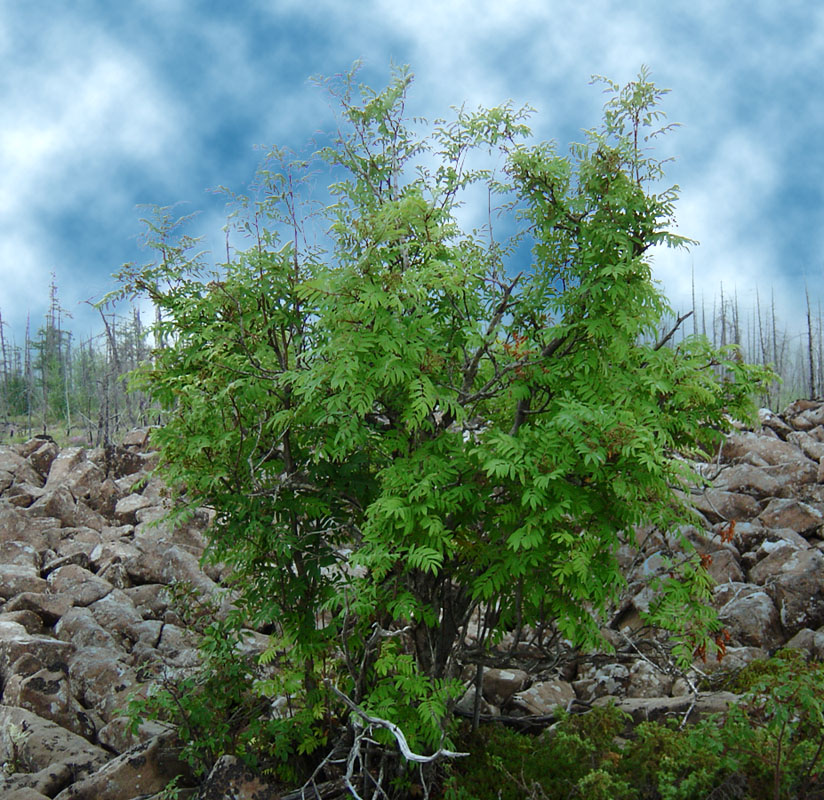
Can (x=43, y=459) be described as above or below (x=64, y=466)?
above

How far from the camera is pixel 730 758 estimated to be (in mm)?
6043

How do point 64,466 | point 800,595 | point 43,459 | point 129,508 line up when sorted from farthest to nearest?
point 43,459 < point 64,466 < point 129,508 < point 800,595

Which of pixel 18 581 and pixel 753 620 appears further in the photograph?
pixel 18 581

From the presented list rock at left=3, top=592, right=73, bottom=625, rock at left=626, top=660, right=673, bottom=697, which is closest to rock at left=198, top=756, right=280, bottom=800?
rock at left=626, top=660, right=673, bottom=697

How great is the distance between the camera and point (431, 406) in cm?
602

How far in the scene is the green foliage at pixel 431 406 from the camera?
6016 mm

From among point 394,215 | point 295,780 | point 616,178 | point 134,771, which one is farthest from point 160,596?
point 616,178

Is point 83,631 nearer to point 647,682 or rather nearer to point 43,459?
point 647,682

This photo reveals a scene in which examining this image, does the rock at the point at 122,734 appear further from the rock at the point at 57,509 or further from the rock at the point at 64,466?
the rock at the point at 64,466

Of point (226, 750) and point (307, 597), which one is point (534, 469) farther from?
point (226, 750)

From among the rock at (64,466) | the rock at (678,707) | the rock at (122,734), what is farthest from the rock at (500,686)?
the rock at (64,466)

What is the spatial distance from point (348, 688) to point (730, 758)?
3.41 metres

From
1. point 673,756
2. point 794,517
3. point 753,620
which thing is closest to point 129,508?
point 753,620

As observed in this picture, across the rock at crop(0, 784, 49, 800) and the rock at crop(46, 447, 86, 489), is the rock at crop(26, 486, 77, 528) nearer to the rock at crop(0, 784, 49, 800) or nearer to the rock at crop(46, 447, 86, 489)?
the rock at crop(46, 447, 86, 489)
